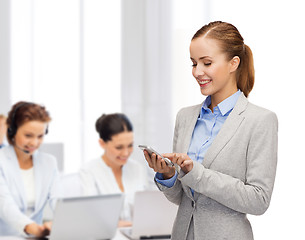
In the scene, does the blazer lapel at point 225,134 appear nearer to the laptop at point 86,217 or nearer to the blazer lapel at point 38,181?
the laptop at point 86,217

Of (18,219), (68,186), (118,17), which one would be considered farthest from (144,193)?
(118,17)

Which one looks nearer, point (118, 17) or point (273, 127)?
point (273, 127)

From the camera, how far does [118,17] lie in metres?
5.11

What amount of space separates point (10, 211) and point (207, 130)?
1.66 metres

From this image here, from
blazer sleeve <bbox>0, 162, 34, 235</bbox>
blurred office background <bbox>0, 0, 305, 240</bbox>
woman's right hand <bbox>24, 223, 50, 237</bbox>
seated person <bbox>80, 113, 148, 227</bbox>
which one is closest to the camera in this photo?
woman's right hand <bbox>24, 223, 50, 237</bbox>

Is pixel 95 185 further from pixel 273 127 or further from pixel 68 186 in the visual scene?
pixel 273 127

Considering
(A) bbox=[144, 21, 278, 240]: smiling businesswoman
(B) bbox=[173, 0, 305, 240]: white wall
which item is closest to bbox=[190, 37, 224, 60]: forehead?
(A) bbox=[144, 21, 278, 240]: smiling businesswoman

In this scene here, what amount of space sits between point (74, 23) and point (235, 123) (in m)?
4.05

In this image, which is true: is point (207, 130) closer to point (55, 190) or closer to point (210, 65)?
point (210, 65)

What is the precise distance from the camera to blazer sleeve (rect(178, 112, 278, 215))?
1.42 metres

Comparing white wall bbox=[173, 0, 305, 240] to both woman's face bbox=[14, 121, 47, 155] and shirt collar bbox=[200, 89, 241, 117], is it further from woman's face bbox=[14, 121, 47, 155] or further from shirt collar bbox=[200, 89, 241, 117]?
woman's face bbox=[14, 121, 47, 155]

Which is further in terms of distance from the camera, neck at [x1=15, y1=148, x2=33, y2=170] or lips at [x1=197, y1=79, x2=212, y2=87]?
neck at [x1=15, y1=148, x2=33, y2=170]

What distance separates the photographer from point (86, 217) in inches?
92.9

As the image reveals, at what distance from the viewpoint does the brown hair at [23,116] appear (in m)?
3.03
